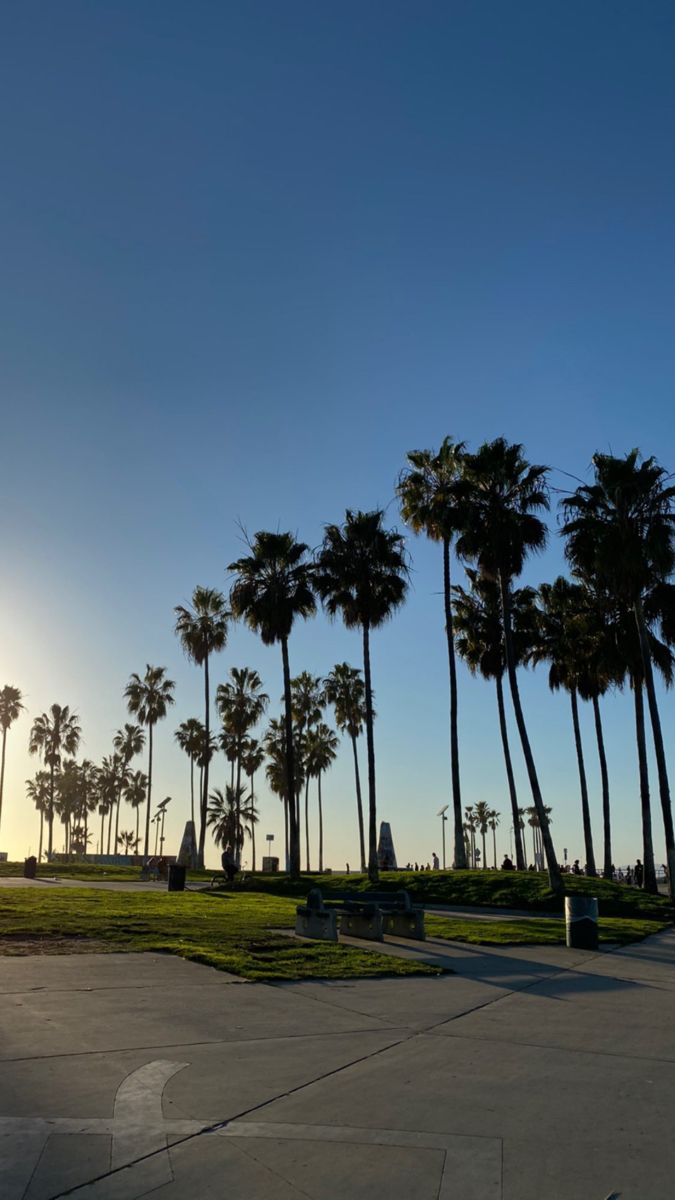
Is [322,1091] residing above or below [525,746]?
below

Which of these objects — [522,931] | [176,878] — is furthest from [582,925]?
[176,878]

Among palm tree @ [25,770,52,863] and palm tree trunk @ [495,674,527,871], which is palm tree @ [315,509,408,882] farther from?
palm tree @ [25,770,52,863]

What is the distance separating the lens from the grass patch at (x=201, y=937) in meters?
11.8

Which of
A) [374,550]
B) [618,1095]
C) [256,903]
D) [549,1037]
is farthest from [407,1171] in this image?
[374,550]

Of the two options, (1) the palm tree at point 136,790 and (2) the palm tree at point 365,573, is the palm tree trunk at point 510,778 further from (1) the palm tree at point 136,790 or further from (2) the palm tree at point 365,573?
(1) the palm tree at point 136,790

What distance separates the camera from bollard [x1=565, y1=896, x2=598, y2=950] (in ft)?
53.0

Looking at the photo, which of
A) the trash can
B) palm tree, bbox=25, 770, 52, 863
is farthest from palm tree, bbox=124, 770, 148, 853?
the trash can

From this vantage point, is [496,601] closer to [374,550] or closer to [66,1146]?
[374,550]

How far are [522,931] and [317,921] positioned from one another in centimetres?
520

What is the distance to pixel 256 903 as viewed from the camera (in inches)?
933

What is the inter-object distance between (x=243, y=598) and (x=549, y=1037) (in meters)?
33.0

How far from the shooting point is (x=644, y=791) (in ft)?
113

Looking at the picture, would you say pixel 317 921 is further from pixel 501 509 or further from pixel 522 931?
pixel 501 509

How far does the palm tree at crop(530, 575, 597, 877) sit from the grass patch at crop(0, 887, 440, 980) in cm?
2665
